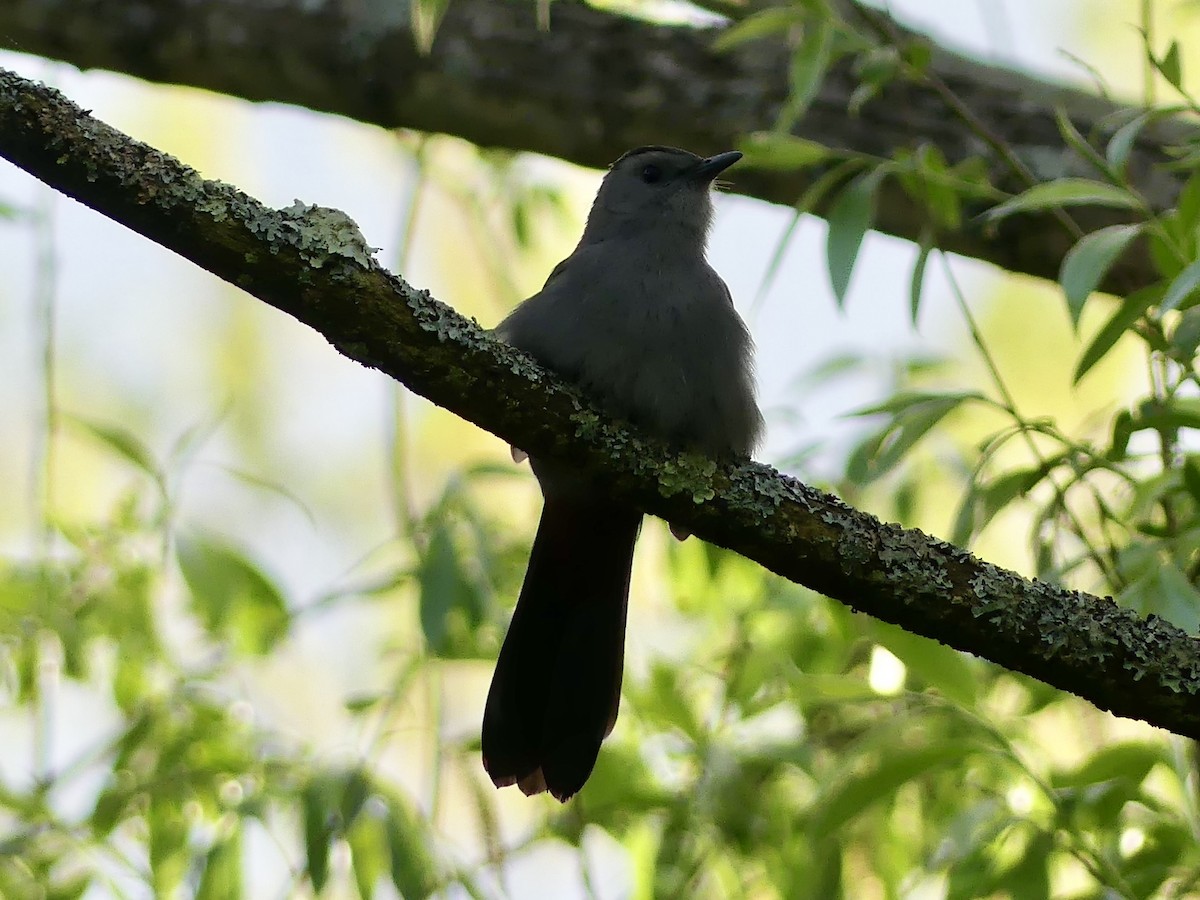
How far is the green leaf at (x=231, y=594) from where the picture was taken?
303 centimetres

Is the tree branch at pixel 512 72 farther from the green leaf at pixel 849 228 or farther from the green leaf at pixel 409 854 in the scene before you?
the green leaf at pixel 409 854

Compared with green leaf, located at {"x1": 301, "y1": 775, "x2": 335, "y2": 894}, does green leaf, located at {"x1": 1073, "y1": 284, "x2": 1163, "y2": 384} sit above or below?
above

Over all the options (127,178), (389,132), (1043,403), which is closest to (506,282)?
(389,132)

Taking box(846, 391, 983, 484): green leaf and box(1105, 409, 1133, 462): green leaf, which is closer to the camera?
box(1105, 409, 1133, 462): green leaf

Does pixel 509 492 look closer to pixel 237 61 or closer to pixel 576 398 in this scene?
pixel 237 61

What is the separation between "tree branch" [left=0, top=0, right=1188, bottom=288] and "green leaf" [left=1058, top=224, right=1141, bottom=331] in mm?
1247

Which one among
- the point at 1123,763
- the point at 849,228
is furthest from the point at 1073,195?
the point at 1123,763

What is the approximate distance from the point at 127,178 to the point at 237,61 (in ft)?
6.38

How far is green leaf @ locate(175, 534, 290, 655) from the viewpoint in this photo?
3025 mm

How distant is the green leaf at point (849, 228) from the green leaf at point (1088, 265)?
1.70 ft

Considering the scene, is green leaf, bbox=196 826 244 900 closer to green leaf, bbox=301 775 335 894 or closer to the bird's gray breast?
green leaf, bbox=301 775 335 894

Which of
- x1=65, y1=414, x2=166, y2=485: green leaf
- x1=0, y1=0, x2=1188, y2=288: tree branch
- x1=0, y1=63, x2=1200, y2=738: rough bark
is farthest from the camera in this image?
x1=0, y1=0, x2=1188, y2=288: tree branch

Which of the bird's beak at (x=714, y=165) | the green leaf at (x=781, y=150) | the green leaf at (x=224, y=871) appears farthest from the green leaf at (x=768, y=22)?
the green leaf at (x=224, y=871)

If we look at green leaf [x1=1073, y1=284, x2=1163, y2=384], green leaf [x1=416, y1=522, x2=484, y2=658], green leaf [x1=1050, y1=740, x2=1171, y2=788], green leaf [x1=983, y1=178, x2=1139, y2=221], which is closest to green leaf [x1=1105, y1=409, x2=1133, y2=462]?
green leaf [x1=1073, y1=284, x2=1163, y2=384]
